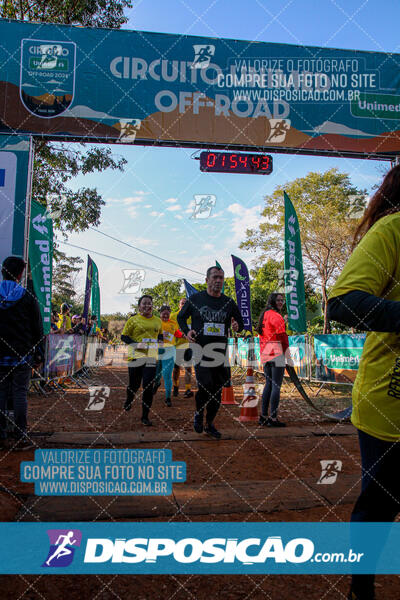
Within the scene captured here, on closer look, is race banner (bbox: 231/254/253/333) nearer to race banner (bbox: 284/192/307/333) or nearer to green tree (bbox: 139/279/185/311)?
race banner (bbox: 284/192/307/333)

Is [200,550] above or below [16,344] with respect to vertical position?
below

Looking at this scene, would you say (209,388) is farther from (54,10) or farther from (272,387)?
(54,10)

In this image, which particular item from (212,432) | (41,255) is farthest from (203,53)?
(212,432)

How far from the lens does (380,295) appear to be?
152 centimetres

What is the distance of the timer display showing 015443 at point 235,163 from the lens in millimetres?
7285

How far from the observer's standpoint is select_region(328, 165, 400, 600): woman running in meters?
1.46

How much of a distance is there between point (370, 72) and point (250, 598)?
8.31 m

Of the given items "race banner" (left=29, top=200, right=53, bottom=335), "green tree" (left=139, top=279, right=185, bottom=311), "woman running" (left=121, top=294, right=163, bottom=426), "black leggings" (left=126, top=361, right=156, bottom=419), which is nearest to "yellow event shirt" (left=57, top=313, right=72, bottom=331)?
"race banner" (left=29, top=200, right=53, bottom=335)

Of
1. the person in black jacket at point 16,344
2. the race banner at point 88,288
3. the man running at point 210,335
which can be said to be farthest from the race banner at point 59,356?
the man running at point 210,335

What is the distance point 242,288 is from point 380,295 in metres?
11.3

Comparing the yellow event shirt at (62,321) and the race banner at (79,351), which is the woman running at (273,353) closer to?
the race banner at (79,351)

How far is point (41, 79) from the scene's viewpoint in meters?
6.88

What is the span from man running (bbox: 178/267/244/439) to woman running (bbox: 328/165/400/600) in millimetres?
3677

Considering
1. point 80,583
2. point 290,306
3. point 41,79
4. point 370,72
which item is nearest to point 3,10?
point 41,79
